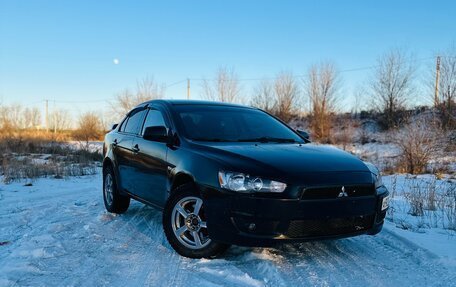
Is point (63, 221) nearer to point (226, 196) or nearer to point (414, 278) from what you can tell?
point (226, 196)

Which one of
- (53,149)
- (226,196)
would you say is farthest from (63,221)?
(53,149)

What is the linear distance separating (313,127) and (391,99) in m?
6.48

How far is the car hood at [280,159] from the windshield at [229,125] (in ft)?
1.24

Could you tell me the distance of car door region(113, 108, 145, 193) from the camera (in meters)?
5.48

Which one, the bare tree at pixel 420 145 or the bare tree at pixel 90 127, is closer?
the bare tree at pixel 420 145

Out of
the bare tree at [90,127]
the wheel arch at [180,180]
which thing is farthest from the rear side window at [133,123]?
the bare tree at [90,127]

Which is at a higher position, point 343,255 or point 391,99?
point 391,99

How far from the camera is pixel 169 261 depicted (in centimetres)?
380

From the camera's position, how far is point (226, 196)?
3.46 m

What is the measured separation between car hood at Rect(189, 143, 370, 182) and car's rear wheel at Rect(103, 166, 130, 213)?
8.01ft

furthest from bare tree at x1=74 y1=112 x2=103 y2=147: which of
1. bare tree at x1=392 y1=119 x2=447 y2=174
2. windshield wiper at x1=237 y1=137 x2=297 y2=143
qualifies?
windshield wiper at x1=237 y1=137 x2=297 y2=143

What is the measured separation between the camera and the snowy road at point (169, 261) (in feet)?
10.9

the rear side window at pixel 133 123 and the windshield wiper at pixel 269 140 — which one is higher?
the rear side window at pixel 133 123

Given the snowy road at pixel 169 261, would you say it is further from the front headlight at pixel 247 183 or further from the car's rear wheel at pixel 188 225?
the front headlight at pixel 247 183
